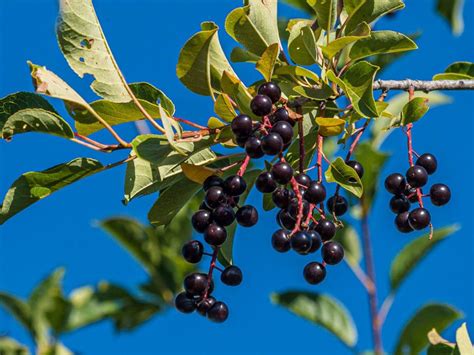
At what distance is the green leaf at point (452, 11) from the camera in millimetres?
4055

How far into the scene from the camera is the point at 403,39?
1.94 m

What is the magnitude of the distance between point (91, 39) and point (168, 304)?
8.20 ft

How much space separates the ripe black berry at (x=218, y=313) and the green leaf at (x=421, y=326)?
160 centimetres

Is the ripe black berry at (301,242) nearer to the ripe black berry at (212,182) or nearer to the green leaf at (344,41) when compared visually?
the ripe black berry at (212,182)

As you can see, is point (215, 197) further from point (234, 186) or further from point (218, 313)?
point (218, 313)

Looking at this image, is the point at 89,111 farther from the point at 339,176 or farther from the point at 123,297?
the point at 123,297

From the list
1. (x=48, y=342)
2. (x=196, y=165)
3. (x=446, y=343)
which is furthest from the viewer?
(x=48, y=342)

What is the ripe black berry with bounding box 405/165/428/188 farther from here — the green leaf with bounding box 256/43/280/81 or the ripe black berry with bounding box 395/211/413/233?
the green leaf with bounding box 256/43/280/81

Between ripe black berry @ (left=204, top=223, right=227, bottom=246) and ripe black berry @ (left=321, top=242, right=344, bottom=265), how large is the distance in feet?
0.73

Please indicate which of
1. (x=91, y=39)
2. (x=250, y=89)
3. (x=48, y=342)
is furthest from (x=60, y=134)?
(x=48, y=342)

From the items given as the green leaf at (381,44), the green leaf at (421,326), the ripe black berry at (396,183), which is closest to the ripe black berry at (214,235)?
the ripe black berry at (396,183)

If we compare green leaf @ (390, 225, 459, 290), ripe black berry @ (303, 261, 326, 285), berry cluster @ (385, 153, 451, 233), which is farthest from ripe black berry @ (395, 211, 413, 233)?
green leaf @ (390, 225, 459, 290)

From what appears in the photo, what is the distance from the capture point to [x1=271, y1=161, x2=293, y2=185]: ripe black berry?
1.76m

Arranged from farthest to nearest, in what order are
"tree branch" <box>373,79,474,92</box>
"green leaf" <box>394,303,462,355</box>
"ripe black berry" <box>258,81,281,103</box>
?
"green leaf" <box>394,303,462,355</box> < "tree branch" <box>373,79,474,92</box> < "ripe black berry" <box>258,81,281,103</box>
